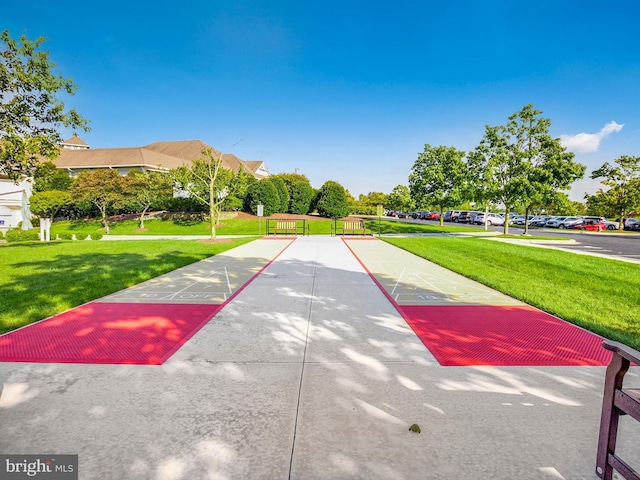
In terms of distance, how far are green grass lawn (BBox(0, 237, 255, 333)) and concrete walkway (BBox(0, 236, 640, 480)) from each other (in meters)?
2.75

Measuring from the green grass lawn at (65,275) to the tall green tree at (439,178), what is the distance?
23.5m

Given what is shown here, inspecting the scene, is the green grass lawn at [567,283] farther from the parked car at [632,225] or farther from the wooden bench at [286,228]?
the parked car at [632,225]

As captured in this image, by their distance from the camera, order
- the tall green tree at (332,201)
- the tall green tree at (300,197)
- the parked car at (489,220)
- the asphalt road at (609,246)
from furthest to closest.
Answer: the parked car at (489,220) → the tall green tree at (300,197) → the tall green tree at (332,201) → the asphalt road at (609,246)

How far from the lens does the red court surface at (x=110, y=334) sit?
168 inches

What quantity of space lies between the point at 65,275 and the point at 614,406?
11.9 meters

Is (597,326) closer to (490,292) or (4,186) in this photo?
(490,292)

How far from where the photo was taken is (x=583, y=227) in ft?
129

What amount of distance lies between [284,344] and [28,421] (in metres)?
2.79

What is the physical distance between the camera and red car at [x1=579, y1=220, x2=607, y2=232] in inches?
1503

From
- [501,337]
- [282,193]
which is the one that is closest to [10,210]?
[282,193]

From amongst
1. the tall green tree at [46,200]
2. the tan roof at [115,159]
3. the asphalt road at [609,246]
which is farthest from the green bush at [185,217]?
the asphalt road at [609,246]

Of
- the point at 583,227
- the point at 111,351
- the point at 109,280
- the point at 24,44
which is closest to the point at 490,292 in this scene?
the point at 111,351

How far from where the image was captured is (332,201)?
37781mm

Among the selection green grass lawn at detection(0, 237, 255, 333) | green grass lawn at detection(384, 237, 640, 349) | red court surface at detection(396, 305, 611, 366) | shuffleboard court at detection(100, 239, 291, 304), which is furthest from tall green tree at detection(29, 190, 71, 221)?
red court surface at detection(396, 305, 611, 366)
